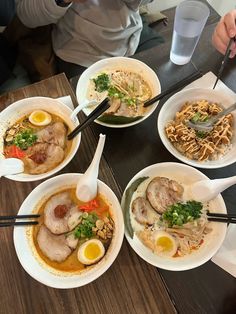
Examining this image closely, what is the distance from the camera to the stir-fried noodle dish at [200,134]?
4.41 feet

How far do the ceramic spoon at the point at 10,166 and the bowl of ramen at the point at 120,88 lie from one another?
0.38m

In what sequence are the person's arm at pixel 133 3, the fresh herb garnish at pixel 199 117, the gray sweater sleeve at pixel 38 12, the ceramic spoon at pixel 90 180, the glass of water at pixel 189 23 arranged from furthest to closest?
1. the person's arm at pixel 133 3
2. the gray sweater sleeve at pixel 38 12
3. the glass of water at pixel 189 23
4. the fresh herb garnish at pixel 199 117
5. the ceramic spoon at pixel 90 180

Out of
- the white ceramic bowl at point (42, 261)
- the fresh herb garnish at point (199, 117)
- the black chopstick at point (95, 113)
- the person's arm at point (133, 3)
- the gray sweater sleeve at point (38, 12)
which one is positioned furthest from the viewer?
the person's arm at point (133, 3)

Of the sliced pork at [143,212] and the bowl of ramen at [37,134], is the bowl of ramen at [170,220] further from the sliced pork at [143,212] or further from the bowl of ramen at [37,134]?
the bowl of ramen at [37,134]

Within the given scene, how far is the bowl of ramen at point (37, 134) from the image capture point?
4.38 feet

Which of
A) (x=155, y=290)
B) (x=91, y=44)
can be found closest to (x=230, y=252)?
(x=155, y=290)

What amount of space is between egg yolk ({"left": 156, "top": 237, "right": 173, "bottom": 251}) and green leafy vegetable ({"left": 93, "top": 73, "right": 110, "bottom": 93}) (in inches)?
30.1

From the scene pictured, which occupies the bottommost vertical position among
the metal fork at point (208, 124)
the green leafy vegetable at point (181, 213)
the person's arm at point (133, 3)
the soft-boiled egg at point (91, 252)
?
the soft-boiled egg at point (91, 252)

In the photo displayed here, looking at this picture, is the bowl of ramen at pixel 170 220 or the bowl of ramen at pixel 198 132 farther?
the bowl of ramen at pixel 198 132

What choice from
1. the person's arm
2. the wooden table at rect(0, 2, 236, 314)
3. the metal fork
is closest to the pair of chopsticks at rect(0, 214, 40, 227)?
→ the wooden table at rect(0, 2, 236, 314)

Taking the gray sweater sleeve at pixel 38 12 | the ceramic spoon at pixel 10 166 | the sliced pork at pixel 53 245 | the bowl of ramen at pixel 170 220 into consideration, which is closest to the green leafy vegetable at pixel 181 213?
the bowl of ramen at pixel 170 220

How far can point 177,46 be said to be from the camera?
1.61m

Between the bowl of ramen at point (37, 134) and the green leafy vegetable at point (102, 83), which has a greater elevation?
the green leafy vegetable at point (102, 83)

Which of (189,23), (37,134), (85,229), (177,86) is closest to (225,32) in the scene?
(189,23)
